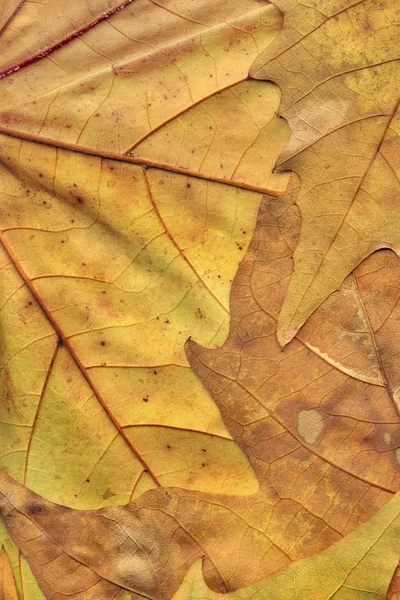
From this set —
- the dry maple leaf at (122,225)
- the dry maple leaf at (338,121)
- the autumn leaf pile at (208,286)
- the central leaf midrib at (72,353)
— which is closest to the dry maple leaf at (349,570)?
the autumn leaf pile at (208,286)

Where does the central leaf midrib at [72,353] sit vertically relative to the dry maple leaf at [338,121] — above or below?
below

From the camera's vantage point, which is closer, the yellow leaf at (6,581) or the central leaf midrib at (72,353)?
the central leaf midrib at (72,353)

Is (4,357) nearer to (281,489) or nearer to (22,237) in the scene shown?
(22,237)

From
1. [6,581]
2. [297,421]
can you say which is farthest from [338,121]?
[6,581]

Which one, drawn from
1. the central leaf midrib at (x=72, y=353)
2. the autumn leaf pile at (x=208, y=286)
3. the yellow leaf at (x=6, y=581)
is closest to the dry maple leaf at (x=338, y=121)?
the autumn leaf pile at (x=208, y=286)

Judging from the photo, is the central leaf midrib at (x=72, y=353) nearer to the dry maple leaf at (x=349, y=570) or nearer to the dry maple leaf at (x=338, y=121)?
the dry maple leaf at (x=349, y=570)

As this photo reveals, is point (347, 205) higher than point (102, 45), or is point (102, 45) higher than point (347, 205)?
point (102, 45)

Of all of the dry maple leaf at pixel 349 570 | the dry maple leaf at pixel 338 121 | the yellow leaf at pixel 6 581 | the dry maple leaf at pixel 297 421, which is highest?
the dry maple leaf at pixel 338 121

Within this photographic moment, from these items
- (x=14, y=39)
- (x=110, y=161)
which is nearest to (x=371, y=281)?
(x=110, y=161)

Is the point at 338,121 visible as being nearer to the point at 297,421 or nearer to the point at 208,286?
the point at 208,286
